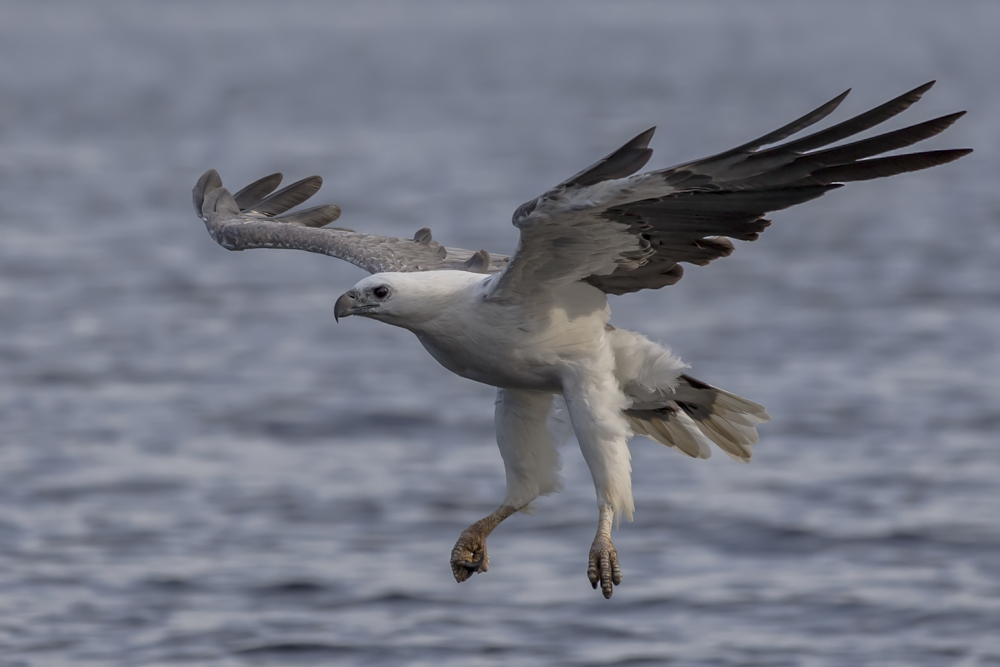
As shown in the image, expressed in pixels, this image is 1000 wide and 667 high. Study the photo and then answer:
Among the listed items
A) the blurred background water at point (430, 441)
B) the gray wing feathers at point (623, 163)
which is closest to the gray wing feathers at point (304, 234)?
the gray wing feathers at point (623, 163)

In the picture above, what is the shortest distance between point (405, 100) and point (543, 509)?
48.4 meters

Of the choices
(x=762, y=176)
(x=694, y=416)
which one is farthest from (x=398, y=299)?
(x=694, y=416)

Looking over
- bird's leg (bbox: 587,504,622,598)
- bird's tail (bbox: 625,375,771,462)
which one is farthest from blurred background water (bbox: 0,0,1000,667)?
bird's leg (bbox: 587,504,622,598)

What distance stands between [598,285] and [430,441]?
11.4 metres

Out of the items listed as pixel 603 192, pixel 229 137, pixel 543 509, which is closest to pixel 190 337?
pixel 543 509

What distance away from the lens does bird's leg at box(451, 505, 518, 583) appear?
1034 centimetres

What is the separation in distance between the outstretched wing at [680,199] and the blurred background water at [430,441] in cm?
569

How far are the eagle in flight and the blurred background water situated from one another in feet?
13.4

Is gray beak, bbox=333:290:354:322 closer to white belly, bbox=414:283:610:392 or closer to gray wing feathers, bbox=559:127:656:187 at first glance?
white belly, bbox=414:283:610:392

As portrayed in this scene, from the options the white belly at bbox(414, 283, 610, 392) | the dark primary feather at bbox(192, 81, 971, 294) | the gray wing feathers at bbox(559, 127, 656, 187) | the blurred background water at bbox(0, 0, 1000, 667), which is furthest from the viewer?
the blurred background water at bbox(0, 0, 1000, 667)

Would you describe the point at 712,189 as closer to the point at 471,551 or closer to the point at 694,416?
the point at 694,416

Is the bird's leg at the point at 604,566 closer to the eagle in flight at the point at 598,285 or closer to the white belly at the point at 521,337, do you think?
the eagle in flight at the point at 598,285

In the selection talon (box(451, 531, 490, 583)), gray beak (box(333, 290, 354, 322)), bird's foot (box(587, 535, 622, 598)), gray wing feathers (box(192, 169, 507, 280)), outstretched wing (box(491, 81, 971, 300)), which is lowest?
bird's foot (box(587, 535, 622, 598))

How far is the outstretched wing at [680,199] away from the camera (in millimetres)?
7770
